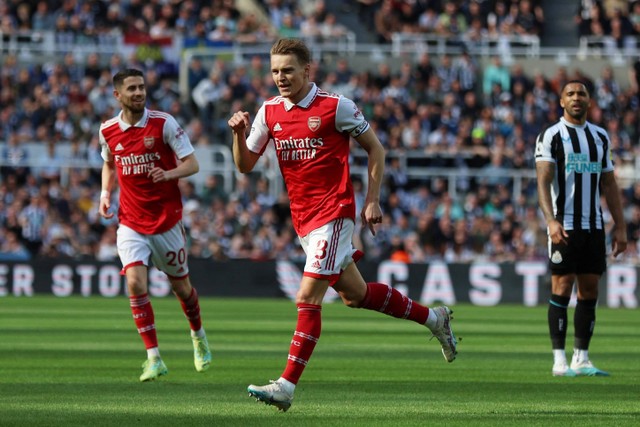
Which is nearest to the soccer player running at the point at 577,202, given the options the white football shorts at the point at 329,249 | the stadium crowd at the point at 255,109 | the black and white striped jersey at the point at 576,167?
the black and white striped jersey at the point at 576,167

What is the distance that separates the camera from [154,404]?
29.3 ft

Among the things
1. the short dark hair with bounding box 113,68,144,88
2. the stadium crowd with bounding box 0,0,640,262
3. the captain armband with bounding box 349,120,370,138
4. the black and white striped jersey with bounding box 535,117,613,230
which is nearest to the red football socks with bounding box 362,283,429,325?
the captain armband with bounding box 349,120,370,138

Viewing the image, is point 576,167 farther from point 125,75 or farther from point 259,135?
point 125,75

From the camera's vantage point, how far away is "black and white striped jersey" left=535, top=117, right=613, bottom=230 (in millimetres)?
11312

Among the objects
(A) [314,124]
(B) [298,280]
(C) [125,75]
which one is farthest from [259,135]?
(B) [298,280]

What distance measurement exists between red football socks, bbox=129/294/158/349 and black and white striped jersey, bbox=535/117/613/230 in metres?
3.35

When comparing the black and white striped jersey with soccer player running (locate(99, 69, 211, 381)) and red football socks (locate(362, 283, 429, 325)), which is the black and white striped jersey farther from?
soccer player running (locate(99, 69, 211, 381))

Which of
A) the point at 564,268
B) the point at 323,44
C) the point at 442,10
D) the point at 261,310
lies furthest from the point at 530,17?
the point at 564,268

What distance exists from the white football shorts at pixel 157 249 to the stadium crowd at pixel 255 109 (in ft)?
45.1

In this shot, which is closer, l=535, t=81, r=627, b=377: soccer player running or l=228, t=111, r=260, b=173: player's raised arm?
l=228, t=111, r=260, b=173: player's raised arm

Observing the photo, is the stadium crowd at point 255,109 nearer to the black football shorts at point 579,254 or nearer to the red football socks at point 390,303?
the black football shorts at point 579,254

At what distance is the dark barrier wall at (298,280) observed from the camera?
24500mm

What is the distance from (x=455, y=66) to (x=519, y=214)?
17.4 ft

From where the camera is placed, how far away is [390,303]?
9453 millimetres
